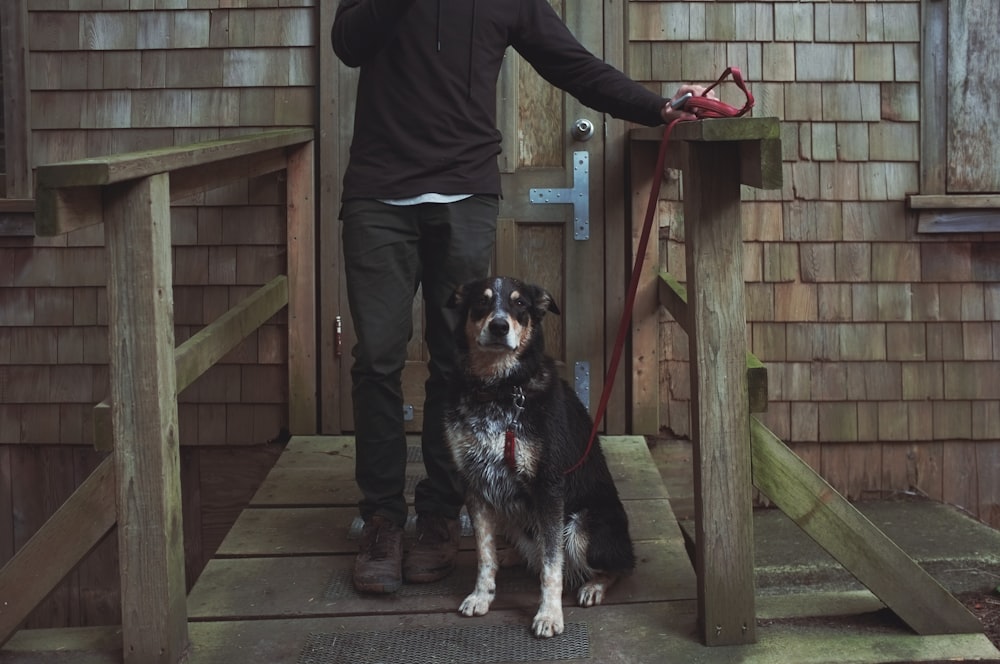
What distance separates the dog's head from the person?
1.03 feet

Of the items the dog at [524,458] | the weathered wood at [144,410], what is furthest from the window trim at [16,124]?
the dog at [524,458]

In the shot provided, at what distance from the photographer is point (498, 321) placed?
300cm

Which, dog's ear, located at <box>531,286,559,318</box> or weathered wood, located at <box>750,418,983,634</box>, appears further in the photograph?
dog's ear, located at <box>531,286,559,318</box>

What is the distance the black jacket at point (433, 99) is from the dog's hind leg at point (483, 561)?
3.27 ft

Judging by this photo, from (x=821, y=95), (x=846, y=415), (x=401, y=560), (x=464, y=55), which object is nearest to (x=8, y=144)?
(x=464, y=55)

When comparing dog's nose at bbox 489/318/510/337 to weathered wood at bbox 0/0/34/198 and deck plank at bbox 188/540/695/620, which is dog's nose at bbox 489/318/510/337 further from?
weathered wood at bbox 0/0/34/198

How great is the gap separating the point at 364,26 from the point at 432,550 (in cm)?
160

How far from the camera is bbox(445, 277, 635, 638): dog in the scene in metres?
3.06

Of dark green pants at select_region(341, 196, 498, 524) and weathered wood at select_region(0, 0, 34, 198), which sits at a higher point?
weathered wood at select_region(0, 0, 34, 198)

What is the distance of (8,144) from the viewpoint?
15.4 feet

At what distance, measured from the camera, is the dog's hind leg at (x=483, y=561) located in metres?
3.15

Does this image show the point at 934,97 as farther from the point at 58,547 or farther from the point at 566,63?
the point at 58,547

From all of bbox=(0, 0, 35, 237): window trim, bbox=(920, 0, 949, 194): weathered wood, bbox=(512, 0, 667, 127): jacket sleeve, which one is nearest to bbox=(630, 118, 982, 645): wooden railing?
bbox=(512, 0, 667, 127): jacket sleeve

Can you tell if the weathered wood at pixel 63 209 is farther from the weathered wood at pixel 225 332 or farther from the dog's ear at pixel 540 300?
the dog's ear at pixel 540 300
